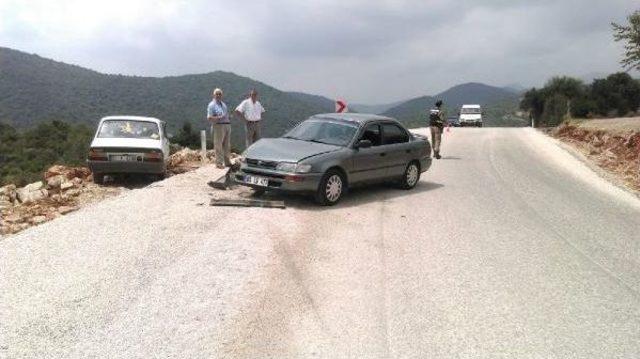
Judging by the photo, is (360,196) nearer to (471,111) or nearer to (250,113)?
(250,113)

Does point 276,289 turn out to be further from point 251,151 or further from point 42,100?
point 42,100

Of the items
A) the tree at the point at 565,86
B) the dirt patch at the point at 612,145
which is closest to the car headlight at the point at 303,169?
the dirt patch at the point at 612,145

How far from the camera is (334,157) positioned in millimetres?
11102

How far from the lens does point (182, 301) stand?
6.02 metres

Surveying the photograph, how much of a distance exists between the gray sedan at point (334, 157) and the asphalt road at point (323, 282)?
50 centimetres

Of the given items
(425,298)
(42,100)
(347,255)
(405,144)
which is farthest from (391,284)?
(42,100)

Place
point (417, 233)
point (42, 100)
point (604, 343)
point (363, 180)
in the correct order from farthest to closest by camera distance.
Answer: point (42, 100) → point (363, 180) → point (417, 233) → point (604, 343)

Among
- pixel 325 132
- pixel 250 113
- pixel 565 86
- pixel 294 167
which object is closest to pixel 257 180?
pixel 294 167

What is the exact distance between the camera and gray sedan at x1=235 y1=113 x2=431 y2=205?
10672mm

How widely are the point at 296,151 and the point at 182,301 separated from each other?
5460 mm

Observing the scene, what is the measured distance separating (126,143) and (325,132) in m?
5.58

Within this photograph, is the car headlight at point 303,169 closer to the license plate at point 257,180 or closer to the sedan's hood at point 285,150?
the sedan's hood at point 285,150

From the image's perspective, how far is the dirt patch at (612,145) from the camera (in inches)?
725

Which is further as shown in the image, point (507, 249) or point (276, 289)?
point (507, 249)
